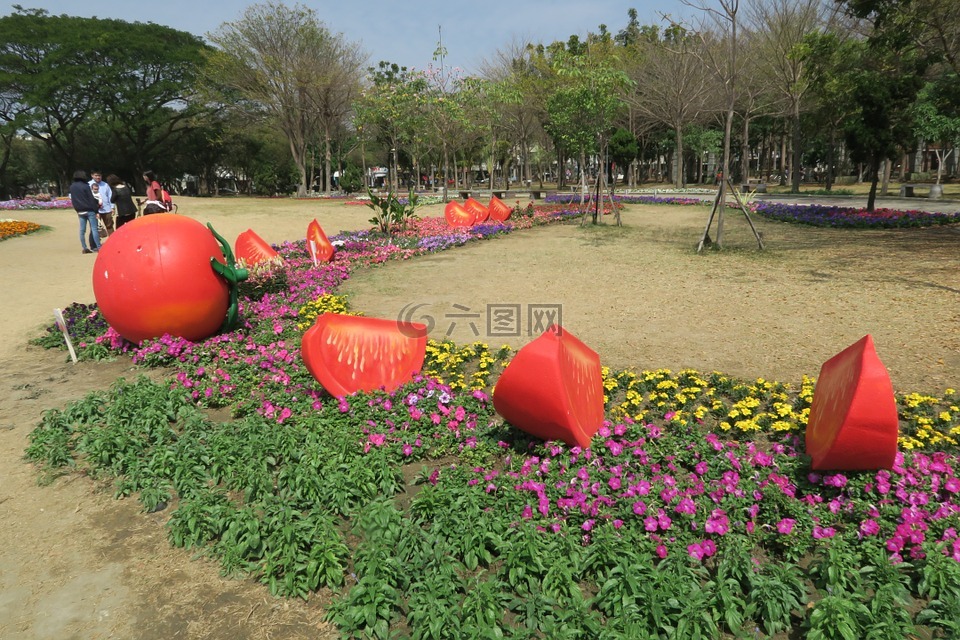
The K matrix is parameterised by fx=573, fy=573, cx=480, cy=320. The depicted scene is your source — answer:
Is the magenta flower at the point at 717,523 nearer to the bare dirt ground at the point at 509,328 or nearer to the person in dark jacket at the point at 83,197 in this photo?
the bare dirt ground at the point at 509,328

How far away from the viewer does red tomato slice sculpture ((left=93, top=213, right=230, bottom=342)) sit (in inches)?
229

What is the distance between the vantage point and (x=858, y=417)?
9.48 feet

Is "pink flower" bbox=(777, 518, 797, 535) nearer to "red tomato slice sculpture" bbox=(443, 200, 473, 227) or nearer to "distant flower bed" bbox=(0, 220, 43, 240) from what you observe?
"red tomato slice sculpture" bbox=(443, 200, 473, 227)

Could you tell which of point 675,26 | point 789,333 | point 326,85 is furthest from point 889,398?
point 326,85

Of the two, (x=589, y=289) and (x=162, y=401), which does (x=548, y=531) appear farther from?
(x=589, y=289)

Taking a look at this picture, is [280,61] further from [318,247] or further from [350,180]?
[318,247]

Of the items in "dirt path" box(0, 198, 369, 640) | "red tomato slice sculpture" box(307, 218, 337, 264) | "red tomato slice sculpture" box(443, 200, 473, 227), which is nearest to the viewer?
"dirt path" box(0, 198, 369, 640)

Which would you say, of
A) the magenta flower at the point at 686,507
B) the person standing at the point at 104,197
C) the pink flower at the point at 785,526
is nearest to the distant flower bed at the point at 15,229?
the person standing at the point at 104,197

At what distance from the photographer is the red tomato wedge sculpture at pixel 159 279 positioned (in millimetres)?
5812

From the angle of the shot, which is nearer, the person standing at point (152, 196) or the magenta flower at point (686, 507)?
the magenta flower at point (686, 507)

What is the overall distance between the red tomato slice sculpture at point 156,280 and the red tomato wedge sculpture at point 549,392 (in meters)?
4.04

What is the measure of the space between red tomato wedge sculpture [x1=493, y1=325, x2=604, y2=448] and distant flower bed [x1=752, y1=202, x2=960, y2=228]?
47.2 ft

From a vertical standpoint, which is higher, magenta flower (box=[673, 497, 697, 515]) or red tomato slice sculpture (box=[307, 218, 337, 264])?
red tomato slice sculpture (box=[307, 218, 337, 264])

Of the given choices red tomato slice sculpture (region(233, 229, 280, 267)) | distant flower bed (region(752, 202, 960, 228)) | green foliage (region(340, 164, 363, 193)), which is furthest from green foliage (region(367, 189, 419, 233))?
green foliage (region(340, 164, 363, 193))
